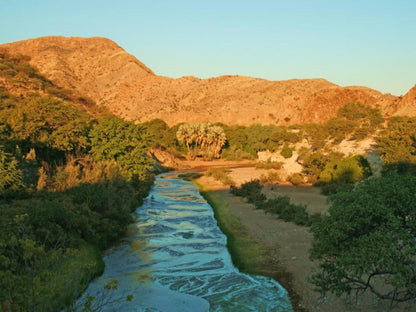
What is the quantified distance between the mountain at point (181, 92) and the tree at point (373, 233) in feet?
281

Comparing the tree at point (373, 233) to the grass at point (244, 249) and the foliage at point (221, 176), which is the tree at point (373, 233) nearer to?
the grass at point (244, 249)

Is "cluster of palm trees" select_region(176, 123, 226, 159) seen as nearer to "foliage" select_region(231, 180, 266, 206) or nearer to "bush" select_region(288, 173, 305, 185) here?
"bush" select_region(288, 173, 305, 185)

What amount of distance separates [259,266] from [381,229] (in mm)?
8613

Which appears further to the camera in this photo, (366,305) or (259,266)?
(259,266)

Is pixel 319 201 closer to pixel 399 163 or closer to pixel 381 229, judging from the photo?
pixel 399 163

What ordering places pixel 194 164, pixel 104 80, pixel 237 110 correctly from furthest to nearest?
1. pixel 104 80
2. pixel 237 110
3. pixel 194 164

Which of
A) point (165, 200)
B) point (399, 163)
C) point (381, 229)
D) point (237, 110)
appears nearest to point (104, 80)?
point (237, 110)

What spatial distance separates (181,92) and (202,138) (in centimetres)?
4797

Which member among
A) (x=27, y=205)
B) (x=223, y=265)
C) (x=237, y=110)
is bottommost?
(x=223, y=265)

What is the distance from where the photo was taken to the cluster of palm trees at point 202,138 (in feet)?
243

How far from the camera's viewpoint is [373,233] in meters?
8.35

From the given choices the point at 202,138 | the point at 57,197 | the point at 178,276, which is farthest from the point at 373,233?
the point at 202,138

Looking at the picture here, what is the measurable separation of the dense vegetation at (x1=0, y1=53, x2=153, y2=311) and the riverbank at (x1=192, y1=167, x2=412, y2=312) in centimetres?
642

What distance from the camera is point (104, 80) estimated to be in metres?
127
